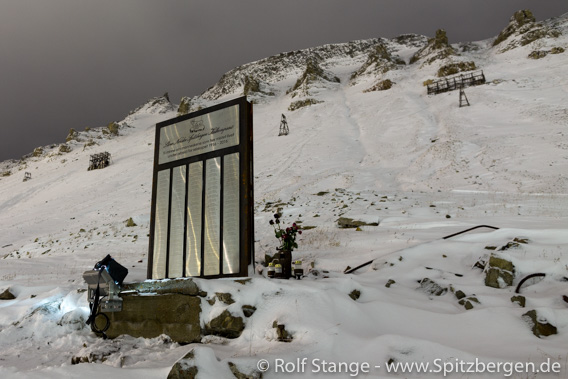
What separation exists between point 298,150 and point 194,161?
69.6 feet

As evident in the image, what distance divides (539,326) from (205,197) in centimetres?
646

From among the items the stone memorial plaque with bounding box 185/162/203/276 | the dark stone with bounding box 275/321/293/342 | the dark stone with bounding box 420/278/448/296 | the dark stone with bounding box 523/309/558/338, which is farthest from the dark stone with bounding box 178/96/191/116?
the dark stone with bounding box 523/309/558/338

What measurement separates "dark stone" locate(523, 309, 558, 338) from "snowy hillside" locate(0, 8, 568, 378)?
72mm

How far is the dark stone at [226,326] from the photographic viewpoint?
471 cm

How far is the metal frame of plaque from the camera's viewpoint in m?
7.21

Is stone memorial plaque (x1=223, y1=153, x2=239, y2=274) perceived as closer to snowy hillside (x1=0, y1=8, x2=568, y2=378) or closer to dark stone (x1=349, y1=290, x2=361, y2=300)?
snowy hillside (x1=0, y1=8, x2=568, y2=378)

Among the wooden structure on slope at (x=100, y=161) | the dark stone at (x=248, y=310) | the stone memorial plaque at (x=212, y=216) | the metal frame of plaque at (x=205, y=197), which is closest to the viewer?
the dark stone at (x=248, y=310)

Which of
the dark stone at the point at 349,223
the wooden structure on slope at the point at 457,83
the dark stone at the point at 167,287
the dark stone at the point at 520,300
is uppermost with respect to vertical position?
the wooden structure on slope at the point at 457,83

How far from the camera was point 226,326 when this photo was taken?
474 centimetres

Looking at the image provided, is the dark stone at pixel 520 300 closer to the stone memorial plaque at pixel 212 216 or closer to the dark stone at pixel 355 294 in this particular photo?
the dark stone at pixel 355 294

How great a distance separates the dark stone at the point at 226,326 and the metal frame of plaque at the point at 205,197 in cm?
199

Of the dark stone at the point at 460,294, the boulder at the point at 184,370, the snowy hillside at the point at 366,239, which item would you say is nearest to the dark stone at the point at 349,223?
the snowy hillside at the point at 366,239

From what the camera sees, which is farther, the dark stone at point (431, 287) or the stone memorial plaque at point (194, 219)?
the stone memorial plaque at point (194, 219)

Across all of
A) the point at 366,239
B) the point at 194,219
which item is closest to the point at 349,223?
the point at 366,239
